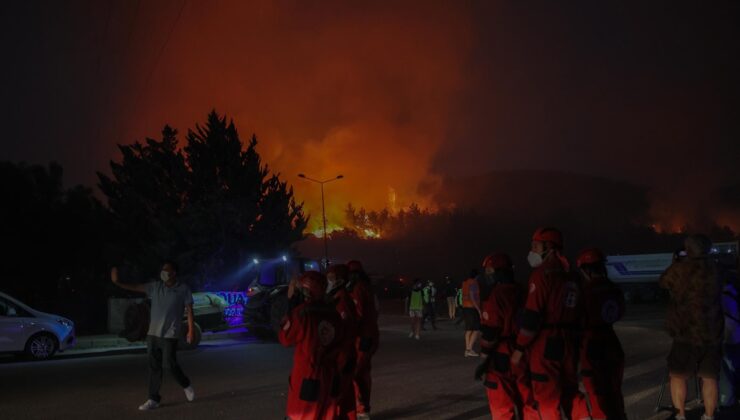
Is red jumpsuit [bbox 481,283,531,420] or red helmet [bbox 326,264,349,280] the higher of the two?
red helmet [bbox 326,264,349,280]

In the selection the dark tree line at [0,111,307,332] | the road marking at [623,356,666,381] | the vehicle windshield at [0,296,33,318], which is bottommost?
the road marking at [623,356,666,381]

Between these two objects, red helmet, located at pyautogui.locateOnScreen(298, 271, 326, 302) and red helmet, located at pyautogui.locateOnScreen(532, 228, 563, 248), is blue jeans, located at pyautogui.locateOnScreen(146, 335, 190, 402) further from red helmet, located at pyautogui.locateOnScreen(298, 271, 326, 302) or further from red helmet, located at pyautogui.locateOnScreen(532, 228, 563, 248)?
red helmet, located at pyautogui.locateOnScreen(532, 228, 563, 248)

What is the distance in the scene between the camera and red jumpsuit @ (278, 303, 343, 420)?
200 inches

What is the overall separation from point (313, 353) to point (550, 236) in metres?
2.21

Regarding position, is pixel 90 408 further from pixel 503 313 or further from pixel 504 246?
pixel 504 246

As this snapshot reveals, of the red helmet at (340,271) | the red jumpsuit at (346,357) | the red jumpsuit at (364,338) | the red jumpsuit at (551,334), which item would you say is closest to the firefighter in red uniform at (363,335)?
the red jumpsuit at (364,338)

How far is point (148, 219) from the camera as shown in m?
44.2

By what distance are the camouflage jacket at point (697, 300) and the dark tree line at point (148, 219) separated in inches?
1035

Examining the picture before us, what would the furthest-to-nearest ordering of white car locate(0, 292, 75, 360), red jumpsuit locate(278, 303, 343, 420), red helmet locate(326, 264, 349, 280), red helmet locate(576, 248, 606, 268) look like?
white car locate(0, 292, 75, 360) → red helmet locate(326, 264, 349, 280) → red helmet locate(576, 248, 606, 268) → red jumpsuit locate(278, 303, 343, 420)

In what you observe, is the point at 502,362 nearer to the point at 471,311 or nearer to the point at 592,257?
the point at 592,257

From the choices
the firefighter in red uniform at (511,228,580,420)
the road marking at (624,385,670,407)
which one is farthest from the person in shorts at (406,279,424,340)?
the firefighter in red uniform at (511,228,580,420)

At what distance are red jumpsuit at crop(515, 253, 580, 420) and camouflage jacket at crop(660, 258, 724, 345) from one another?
1640 millimetres

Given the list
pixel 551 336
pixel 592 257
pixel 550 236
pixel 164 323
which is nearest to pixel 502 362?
pixel 551 336

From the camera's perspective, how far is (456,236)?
419 ft
